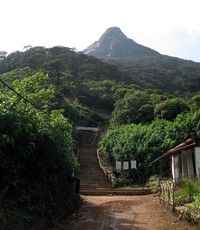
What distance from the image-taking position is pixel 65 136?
10609 mm

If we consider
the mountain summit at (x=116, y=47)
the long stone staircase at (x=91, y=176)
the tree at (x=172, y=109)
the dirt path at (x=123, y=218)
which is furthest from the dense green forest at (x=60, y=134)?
the mountain summit at (x=116, y=47)

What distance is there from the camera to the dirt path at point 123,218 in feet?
27.8

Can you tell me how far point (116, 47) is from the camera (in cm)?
13225

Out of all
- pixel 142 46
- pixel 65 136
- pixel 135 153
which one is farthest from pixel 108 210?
pixel 142 46

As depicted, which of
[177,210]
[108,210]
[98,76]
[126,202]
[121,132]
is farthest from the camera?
[98,76]

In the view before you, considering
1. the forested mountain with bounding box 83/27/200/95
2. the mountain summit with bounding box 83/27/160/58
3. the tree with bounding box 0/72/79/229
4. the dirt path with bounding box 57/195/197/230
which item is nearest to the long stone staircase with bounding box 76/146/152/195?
the dirt path with bounding box 57/195/197/230

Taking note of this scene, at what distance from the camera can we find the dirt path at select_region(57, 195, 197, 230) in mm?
8484

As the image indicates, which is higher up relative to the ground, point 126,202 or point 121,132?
point 121,132

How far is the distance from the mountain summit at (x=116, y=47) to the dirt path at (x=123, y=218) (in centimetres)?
11433

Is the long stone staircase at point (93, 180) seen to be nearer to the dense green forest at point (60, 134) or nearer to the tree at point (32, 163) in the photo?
the dense green forest at point (60, 134)

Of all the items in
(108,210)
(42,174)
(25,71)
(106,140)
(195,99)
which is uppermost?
(25,71)

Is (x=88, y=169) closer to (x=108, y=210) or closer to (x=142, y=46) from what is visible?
(x=108, y=210)

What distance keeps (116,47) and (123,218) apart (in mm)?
126957

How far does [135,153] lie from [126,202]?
26.2ft
